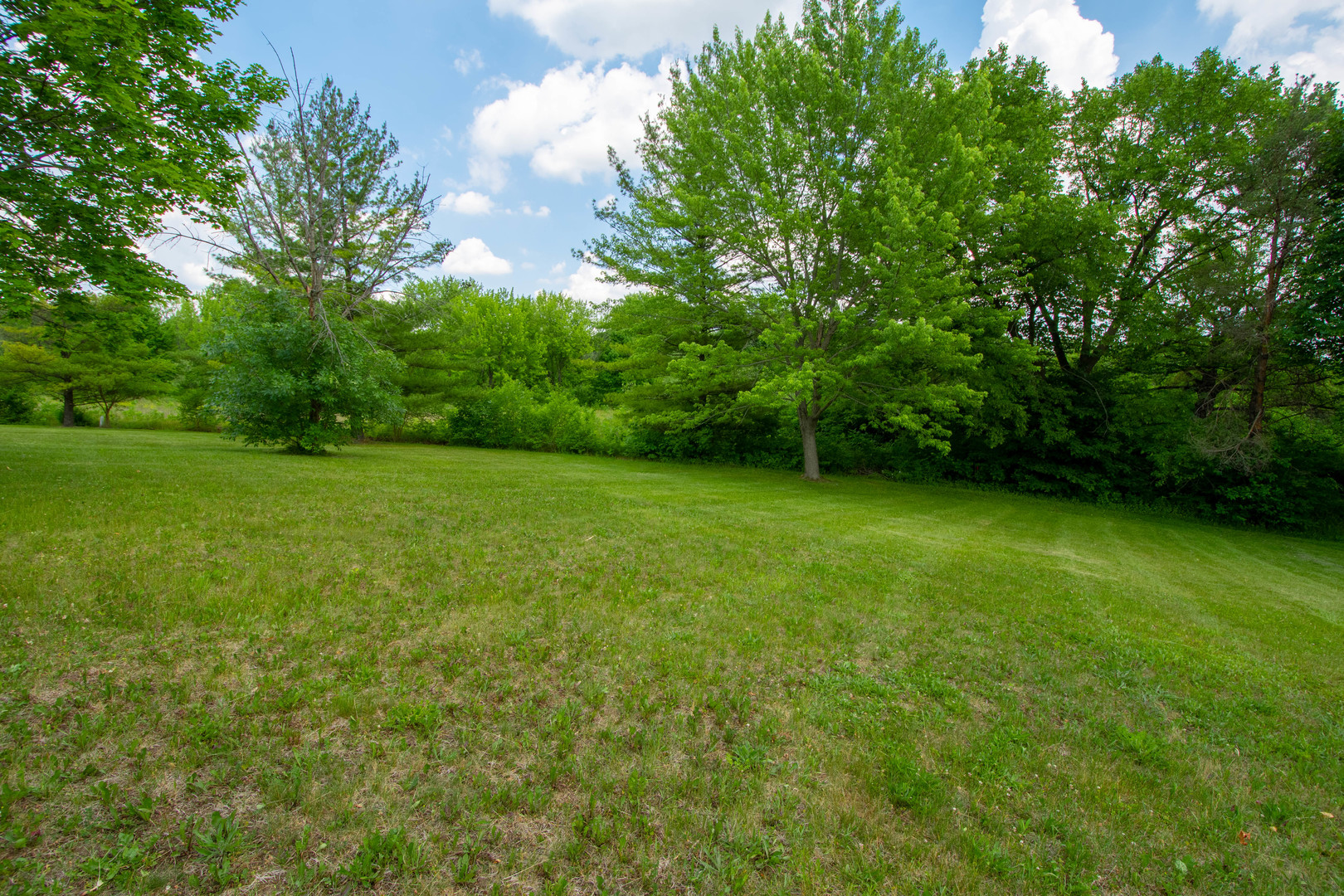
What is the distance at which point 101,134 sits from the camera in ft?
25.6

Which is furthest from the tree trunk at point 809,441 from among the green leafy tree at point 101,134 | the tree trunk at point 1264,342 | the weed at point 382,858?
the weed at point 382,858

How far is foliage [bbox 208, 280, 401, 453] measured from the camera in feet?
48.2

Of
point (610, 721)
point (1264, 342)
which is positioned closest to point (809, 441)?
point (1264, 342)

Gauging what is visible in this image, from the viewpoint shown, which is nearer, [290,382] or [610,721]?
[610,721]

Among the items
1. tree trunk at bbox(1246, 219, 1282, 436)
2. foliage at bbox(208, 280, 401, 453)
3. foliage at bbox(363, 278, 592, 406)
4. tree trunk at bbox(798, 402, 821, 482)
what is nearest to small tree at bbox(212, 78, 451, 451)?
foliage at bbox(208, 280, 401, 453)

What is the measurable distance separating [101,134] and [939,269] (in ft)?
55.0

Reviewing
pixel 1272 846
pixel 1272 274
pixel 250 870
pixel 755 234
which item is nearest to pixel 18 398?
pixel 755 234

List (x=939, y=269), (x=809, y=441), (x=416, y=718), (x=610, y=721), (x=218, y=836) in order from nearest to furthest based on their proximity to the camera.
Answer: (x=218, y=836) < (x=416, y=718) < (x=610, y=721) < (x=939, y=269) < (x=809, y=441)

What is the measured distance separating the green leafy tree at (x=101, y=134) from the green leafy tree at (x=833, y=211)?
10.7 m

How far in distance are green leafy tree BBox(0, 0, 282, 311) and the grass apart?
147 inches

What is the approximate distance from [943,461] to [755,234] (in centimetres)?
1265

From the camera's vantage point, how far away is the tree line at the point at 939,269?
1434 centimetres

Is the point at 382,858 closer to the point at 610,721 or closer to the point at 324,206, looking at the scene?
the point at 610,721

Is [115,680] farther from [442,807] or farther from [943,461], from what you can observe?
[943,461]
